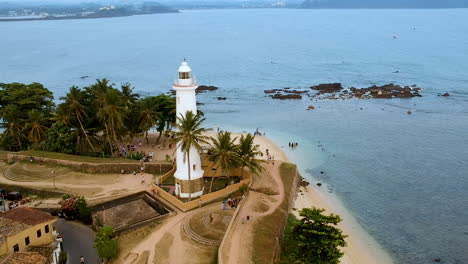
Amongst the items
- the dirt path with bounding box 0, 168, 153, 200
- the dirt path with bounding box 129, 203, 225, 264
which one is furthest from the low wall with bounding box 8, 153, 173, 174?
the dirt path with bounding box 129, 203, 225, 264

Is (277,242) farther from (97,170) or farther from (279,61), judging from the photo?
(279,61)

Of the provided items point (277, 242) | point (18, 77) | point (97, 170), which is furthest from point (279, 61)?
point (277, 242)

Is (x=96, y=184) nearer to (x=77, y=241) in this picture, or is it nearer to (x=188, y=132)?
(x=77, y=241)

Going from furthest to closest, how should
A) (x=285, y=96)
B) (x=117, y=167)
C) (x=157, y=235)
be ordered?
(x=285, y=96) → (x=117, y=167) → (x=157, y=235)

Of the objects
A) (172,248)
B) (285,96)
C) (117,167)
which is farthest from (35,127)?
(285,96)

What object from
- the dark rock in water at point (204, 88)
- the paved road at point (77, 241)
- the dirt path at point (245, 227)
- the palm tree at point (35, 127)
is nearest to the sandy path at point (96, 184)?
the paved road at point (77, 241)

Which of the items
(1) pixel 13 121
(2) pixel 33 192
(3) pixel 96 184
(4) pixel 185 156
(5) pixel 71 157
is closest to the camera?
(4) pixel 185 156

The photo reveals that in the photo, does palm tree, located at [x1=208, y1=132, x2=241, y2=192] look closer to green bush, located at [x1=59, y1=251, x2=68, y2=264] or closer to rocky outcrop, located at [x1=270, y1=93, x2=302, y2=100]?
green bush, located at [x1=59, y1=251, x2=68, y2=264]
